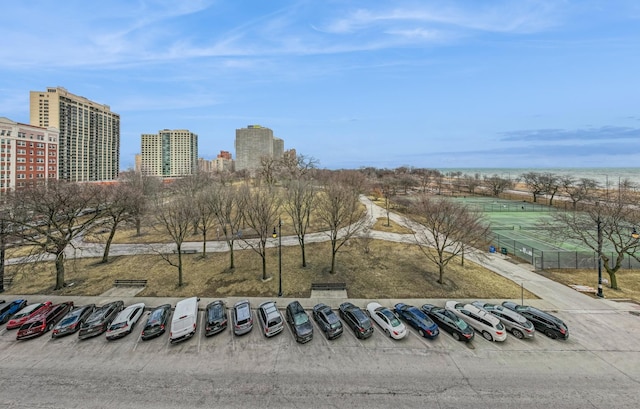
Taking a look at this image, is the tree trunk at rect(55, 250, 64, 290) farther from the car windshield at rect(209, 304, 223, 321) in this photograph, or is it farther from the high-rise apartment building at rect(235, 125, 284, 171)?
the high-rise apartment building at rect(235, 125, 284, 171)

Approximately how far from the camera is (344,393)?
33.1ft

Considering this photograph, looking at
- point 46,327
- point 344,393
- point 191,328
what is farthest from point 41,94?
point 344,393

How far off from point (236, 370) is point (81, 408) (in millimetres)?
5504

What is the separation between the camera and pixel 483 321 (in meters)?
14.0

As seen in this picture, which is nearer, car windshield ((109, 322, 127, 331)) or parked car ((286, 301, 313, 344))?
parked car ((286, 301, 313, 344))

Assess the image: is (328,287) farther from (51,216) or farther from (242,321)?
(51,216)

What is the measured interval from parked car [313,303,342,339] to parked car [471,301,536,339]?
9301 mm

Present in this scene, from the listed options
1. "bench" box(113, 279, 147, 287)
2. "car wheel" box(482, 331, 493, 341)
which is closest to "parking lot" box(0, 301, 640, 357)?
"car wheel" box(482, 331, 493, 341)

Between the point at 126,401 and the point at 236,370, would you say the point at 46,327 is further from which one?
the point at 236,370

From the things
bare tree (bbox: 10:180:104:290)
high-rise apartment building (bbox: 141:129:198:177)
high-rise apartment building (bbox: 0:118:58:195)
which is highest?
high-rise apartment building (bbox: 141:129:198:177)

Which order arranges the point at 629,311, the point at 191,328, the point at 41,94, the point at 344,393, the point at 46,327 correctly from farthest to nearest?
1. the point at 41,94
2. the point at 629,311
3. the point at 46,327
4. the point at 191,328
5. the point at 344,393

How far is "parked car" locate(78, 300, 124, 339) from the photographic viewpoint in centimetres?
1397

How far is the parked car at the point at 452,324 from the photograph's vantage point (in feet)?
43.8

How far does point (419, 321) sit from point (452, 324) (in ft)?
5.61
